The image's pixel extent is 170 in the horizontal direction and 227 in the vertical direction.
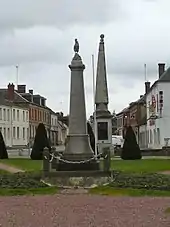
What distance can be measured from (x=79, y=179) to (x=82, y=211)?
6861 millimetres

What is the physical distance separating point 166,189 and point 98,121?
2694cm

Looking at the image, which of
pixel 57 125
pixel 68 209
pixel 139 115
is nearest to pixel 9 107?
pixel 139 115

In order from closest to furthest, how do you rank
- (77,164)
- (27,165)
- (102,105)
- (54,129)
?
(77,164) < (27,165) < (102,105) < (54,129)

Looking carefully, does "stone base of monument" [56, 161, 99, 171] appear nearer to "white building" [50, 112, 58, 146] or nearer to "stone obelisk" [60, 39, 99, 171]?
"stone obelisk" [60, 39, 99, 171]

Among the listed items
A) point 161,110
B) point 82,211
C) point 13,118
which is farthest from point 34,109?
point 82,211

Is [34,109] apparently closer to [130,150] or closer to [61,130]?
[61,130]

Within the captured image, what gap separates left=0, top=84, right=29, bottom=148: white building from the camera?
95.4 metres

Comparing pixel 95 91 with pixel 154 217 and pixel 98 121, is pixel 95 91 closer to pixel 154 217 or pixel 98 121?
pixel 98 121

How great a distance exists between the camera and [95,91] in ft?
152

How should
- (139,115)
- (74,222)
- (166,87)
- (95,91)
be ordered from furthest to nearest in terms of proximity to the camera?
(139,115) → (166,87) → (95,91) → (74,222)

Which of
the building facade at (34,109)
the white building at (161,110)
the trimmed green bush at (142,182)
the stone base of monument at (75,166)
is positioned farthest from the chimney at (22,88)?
the trimmed green bush at (142,182)

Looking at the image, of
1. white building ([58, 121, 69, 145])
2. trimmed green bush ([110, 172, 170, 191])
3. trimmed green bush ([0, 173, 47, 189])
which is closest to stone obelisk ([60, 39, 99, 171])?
trimmed green bush ([110, 172, 170, 191])

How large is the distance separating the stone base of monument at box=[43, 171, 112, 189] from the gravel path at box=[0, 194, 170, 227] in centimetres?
252

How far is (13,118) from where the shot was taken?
9856 cm
